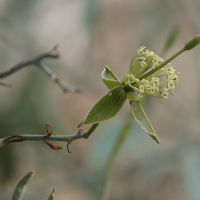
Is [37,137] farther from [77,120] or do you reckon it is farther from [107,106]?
[77,120]

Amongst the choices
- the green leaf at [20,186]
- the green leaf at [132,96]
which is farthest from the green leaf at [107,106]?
the green leaf at [20,186]

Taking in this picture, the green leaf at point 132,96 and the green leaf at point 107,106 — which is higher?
the green leaf at point 107,106

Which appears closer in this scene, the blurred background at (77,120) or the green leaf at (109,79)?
the green leaf at (109,79)

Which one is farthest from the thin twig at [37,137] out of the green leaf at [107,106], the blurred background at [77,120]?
the blurred background at [77,120]

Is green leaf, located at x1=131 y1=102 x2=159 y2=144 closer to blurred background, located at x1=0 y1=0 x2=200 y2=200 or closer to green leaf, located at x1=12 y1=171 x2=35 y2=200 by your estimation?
green leaf, located at x1=12 y1=171 x2=35 y2=200

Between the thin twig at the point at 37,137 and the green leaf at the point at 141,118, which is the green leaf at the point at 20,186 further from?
the green leaf at the point at 141,118

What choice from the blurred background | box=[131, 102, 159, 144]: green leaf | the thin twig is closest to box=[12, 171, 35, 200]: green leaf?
the thin twig
